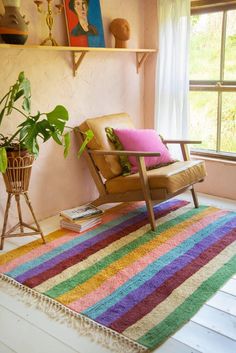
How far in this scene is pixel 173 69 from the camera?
143 inches

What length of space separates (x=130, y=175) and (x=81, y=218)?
50cm

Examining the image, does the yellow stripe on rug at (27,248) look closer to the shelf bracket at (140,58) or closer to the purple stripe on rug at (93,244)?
the purple stripe on rug at (93,244)

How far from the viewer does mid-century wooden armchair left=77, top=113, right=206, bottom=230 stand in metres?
2.81

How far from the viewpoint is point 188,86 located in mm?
3598

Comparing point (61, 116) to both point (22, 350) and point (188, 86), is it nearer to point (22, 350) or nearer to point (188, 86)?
point (22, 350)

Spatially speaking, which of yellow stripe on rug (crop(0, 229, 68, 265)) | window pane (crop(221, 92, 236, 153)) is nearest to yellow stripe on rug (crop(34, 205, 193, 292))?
yellow stripe on rug (crop(0, 229, 68, 265))

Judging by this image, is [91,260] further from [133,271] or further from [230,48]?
→ [230,48]

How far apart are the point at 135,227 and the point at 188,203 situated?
702 mm

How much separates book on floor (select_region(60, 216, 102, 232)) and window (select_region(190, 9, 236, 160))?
138 centimetres

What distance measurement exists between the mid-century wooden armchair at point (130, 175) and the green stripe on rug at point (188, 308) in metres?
0.71

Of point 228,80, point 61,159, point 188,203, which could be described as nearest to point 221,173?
point 188,203

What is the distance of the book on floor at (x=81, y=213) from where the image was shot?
117 inches

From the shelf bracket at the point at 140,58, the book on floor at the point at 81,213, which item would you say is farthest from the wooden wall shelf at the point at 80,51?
the book on floor at the point at 81,213

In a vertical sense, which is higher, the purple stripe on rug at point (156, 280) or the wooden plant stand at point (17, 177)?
the wooden plant stand at point (17, 177)
